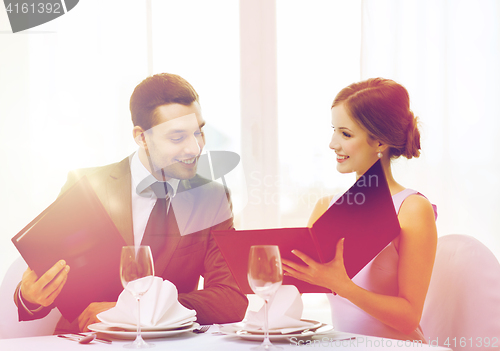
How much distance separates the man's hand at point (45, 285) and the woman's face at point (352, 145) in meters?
0.88

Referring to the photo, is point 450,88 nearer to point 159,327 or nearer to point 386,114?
point 386,114

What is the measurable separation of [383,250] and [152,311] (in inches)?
27.6

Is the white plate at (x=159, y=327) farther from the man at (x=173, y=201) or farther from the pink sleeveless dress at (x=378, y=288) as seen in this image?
the pink sleeveless dress at (x=378, y=288)

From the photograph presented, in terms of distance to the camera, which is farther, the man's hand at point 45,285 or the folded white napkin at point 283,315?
the man's hand at point 45,285

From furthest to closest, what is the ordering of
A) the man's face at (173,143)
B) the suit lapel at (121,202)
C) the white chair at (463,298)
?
the man's face at (173,143), the suit lapel at (121,202), the white chair at (463,298)

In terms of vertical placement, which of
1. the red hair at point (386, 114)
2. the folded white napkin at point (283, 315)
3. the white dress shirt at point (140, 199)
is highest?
the red hair at point (386, 114)

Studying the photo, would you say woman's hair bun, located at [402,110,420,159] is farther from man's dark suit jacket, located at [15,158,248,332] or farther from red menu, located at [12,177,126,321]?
red menu, located at [12,177,126,321]

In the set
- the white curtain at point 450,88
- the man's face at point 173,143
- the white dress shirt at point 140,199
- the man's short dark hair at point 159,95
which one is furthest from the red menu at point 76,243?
the white curtain at point 450,88

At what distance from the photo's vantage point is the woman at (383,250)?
1.24 m

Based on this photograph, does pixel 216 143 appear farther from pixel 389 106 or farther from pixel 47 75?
pixel 389 106

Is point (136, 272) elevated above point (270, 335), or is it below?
above

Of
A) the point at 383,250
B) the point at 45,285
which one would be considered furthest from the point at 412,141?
the point at 45,285

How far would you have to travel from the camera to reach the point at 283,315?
1.00 metres

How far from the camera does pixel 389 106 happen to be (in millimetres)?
1488
